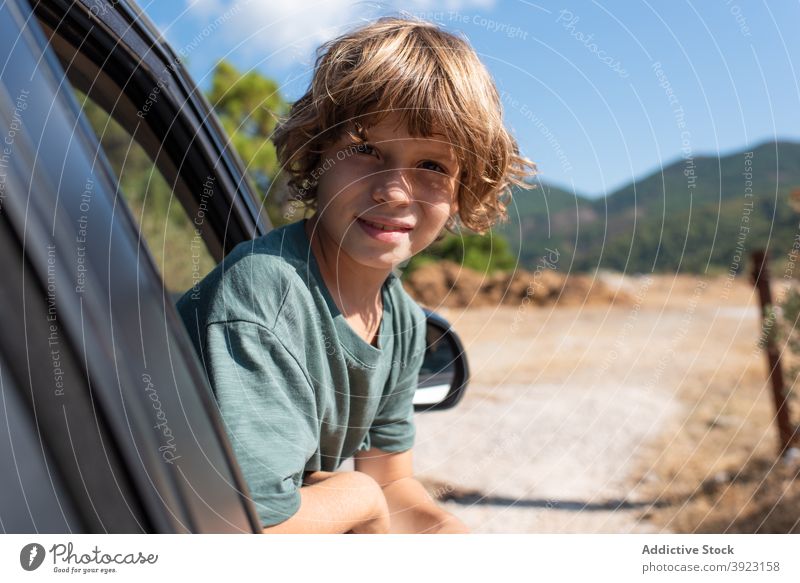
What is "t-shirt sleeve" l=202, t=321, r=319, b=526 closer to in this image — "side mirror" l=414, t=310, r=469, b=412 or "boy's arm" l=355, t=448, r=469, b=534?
"boy's arm" l=355, t=448, r=469, b=534

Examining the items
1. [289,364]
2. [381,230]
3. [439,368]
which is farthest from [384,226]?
[439,368]

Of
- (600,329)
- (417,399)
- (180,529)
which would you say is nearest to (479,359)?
(600,329)

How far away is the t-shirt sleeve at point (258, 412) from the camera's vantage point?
0.86 metres

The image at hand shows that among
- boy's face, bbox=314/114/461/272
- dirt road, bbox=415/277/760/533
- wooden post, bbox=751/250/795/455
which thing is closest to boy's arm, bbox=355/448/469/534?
boy's face, bbox=314/114/461/272

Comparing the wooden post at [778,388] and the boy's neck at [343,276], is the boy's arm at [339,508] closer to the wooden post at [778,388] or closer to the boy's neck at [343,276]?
the boy's neck at [343,276]

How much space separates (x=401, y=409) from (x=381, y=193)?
0.37 m

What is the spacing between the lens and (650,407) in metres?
6.12

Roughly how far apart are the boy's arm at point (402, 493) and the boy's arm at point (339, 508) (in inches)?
6.5

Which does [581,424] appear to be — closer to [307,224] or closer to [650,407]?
[650,407]

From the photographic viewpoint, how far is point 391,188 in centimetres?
108

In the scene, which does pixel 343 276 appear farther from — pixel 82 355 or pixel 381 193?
pixel 82 355

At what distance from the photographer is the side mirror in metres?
1.50

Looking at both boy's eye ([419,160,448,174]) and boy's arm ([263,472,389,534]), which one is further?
boy's eye ([419,160,448,174])

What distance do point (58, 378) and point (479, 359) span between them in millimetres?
8038
